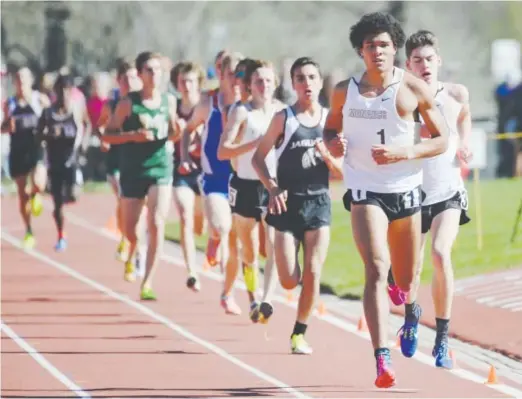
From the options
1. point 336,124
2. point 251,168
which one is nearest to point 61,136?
point 251,168

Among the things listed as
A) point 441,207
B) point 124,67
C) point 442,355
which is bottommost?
point 442,355

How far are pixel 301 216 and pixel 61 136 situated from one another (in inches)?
331

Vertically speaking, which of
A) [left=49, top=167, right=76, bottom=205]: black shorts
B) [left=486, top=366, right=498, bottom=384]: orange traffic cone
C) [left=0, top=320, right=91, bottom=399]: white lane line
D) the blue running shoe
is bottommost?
[left=0, top=320, right=91, bottom=399]: white lane line

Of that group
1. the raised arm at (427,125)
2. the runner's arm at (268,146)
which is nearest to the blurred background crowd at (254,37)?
the runner's arm at (268,146)

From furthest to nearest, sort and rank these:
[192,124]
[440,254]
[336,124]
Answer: [192,124], [440,254], [336,124]

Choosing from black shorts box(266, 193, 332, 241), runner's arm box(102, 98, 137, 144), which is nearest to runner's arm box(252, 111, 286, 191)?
black shorts box(266, 193, 332, 241)

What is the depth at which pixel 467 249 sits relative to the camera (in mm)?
18859

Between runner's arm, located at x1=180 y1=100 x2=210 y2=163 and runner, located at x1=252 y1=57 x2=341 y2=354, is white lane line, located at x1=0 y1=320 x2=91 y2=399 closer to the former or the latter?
runner, located at x1=252 y1=57 x2=341 y2=354

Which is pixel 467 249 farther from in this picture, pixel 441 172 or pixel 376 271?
pixel 376 271

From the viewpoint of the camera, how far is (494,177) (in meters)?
31.8

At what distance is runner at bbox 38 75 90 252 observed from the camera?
66.0 feet

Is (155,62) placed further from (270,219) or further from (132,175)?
(270,219)

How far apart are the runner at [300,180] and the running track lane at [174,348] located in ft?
1.98

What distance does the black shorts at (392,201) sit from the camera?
10.5 metres
